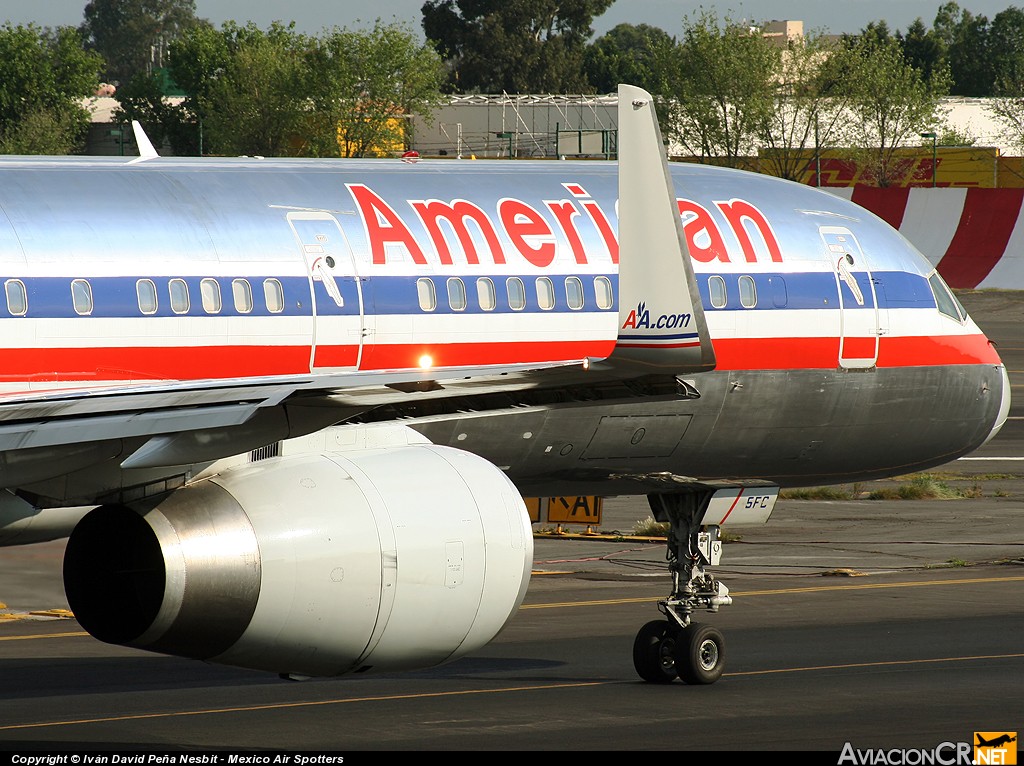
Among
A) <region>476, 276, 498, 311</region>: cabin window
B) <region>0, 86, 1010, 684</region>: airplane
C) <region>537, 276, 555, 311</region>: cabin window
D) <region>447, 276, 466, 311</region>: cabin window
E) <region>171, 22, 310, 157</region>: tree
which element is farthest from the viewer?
<region>171, 22, 310, 157</region>: tree

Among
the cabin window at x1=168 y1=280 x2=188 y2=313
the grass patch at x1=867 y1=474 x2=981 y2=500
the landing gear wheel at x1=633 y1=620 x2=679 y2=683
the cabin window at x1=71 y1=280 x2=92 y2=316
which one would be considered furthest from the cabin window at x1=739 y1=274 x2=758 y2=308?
the grass patch at x1=867 y1=474 x2=981 y2=500

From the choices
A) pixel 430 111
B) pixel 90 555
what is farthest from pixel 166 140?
pixel 90 555

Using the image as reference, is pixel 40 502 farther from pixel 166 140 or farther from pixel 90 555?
pixel 166 140

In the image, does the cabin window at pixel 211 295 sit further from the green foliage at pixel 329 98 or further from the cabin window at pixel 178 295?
the green foliage at pixel 329 98

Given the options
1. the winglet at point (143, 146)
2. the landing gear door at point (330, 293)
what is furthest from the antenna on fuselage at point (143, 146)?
the landing gear door at point (330, 293)

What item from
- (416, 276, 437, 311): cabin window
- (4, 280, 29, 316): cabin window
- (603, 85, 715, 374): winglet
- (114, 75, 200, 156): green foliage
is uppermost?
(603, 85, 715, 374): winglet

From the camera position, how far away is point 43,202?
18.0 meters

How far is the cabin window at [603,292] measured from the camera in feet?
68.3

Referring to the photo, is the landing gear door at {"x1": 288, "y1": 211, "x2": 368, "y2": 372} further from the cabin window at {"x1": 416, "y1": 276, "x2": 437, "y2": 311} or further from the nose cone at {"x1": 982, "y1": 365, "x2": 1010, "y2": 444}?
the nose cone at {"x1": 982, "y1": 365, "x2": 1010, "y2": 444}

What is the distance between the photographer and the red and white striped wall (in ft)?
259

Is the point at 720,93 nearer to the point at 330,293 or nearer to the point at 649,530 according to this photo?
the point at 649,530

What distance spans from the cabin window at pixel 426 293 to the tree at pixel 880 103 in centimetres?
9650

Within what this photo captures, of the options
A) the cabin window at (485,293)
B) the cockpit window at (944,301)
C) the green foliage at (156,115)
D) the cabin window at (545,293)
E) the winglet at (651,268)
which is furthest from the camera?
the green foliage at (156,115)

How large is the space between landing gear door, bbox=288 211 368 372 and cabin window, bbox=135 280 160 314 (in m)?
1.76
